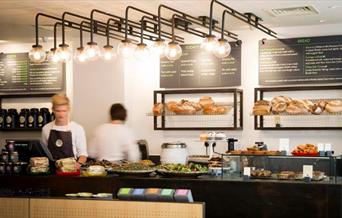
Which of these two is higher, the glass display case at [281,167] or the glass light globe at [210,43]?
the glass light globe at [210,43]

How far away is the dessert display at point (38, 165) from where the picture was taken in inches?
197

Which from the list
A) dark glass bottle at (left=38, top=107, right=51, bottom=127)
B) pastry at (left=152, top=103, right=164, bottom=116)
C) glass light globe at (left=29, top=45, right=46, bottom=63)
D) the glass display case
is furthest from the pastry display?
dark glass bottle at (left=38, top=107, right=51, bottom=127)

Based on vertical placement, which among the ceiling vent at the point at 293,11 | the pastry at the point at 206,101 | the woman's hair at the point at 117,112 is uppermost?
the ceiling vent at the point at 293,11

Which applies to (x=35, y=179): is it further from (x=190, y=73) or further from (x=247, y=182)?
(x=190, y=73)

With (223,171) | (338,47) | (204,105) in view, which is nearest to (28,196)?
(223,171)

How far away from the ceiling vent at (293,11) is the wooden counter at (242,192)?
2.19 m

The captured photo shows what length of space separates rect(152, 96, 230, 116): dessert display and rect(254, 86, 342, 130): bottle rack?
47cm

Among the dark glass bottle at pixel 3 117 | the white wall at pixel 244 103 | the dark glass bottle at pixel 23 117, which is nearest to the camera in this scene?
the white wall at pixel 244 103

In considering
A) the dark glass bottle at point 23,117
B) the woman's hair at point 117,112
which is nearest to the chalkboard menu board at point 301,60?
the woman's hair at point 117,112

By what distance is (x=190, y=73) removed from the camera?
7398 mm

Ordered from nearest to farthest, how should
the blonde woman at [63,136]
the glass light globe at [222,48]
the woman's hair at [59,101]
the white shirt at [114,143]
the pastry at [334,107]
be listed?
the glass light globe at [222,48] → the woman's hair at [59,101] → the blonde woman at [63,136] → the white shirt at [114,143] → the pastry at [334,107]

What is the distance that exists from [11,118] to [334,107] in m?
4.56

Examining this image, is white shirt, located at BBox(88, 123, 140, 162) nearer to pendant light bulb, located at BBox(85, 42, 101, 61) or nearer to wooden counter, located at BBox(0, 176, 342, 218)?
pendant light bulb, located at BBox(85, 42, 101, 61)

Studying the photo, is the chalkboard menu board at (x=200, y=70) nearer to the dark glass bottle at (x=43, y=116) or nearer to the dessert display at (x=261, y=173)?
the dark glass bottle at (x=43, y=116)
